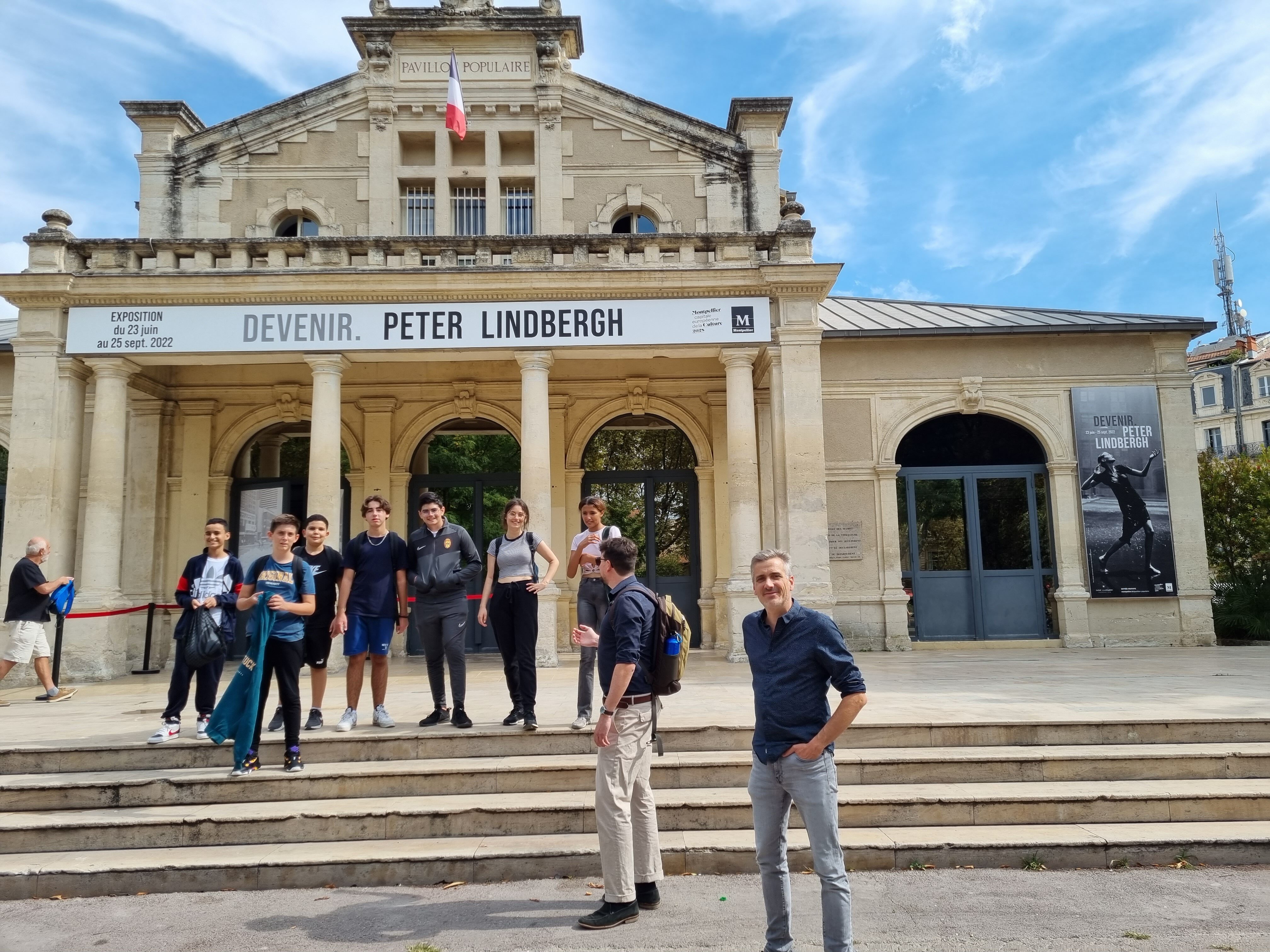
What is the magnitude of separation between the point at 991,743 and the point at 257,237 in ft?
42.7

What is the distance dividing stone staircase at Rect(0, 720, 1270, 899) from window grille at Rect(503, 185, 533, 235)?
10.7 meters

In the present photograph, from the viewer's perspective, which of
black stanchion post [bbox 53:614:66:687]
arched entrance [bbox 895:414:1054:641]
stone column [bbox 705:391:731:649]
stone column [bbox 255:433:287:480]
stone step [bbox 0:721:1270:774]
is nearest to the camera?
stone step [bbox 0:721:1270:774]

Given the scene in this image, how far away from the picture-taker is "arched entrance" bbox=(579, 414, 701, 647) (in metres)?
14.2

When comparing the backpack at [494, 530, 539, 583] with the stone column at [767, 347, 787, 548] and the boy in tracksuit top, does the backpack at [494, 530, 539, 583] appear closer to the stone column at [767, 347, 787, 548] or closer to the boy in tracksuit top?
the boy in tracksuit top

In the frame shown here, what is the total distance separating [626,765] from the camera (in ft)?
13.2

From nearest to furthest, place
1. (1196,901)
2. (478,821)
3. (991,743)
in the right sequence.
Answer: (1196,901) → (478,821) → (991,743)

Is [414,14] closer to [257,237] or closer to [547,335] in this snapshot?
[257,237]

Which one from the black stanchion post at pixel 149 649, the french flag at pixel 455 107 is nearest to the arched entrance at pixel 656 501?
the french flag at pixel 455 107

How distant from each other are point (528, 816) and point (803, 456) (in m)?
7.37

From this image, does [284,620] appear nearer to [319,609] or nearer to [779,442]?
[319,609]

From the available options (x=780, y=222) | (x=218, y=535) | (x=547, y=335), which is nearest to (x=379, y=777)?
(x=218, y=535)

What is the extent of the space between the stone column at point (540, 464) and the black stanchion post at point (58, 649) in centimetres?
574

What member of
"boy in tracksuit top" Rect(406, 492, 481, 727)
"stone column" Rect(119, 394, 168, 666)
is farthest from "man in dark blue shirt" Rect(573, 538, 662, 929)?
"stone column" Rect(119, 394, 168, 666)

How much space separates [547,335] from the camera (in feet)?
38.4
